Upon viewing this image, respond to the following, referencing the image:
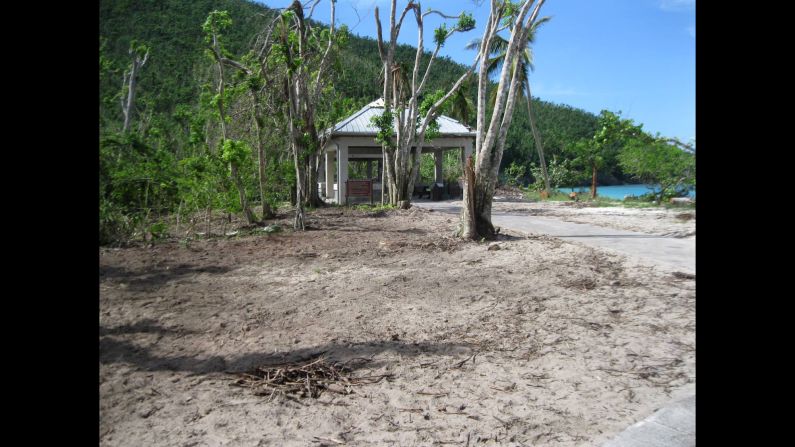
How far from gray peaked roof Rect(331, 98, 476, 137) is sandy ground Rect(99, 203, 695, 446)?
37.2 feet

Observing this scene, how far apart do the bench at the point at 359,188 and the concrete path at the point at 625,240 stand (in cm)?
571

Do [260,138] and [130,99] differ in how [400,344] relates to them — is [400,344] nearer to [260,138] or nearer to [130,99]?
[130,99]

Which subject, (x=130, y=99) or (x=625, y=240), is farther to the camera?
(x=625, y=240)

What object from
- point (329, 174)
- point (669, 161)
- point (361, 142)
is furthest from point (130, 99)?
point (329, 174)

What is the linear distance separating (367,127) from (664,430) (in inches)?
644

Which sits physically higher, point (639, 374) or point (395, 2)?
point (395, 2)

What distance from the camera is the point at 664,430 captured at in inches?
85.6

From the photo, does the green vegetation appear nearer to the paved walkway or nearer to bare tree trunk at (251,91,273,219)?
bare tree trunk at (251,91,273,219)

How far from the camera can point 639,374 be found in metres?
2.96

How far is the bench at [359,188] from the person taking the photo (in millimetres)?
15820

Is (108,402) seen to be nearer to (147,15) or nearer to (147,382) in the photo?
(147,382)
